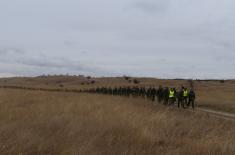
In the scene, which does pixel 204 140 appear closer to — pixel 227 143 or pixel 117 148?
pixel 227 143

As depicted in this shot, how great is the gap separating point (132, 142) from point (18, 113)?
4611mm

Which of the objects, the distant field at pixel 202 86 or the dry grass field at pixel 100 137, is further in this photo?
the distant field at pixel 202 86

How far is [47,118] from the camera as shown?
38.3ft

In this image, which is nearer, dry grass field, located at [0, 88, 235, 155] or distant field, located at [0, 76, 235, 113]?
dry grass field, located at [0, 88, 235, 155]

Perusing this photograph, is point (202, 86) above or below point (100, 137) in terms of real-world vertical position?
above

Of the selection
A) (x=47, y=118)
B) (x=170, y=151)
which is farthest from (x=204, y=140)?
(x=47, y=118)

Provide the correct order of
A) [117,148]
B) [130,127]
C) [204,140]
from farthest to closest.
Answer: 1. [130,127]
2. [204,140]
3. [117,148]

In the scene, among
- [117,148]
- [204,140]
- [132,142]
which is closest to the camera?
[117,148]

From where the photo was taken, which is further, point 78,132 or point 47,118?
point 47,118

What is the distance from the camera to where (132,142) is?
30.2ft

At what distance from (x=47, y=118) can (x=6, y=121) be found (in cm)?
123

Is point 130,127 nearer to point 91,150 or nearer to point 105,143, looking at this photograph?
point 105,143

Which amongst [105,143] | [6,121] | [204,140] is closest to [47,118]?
[6,121]

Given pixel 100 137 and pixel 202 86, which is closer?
pixel 100 137
